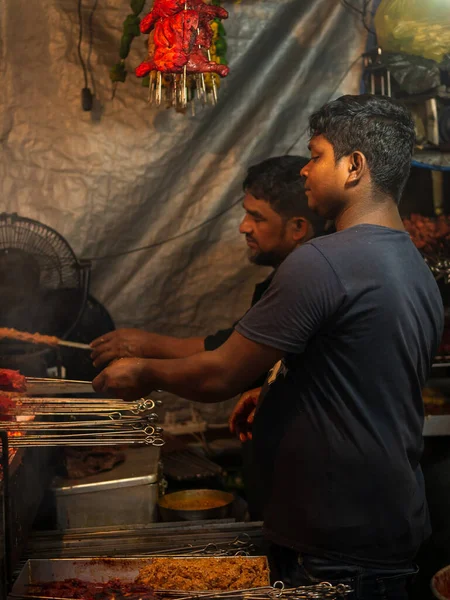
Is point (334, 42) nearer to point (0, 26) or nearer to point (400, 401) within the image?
point (0, 26)

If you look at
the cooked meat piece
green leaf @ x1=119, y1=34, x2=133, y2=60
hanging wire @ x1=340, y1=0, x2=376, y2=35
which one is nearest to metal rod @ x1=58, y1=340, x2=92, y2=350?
the cooked meat piece

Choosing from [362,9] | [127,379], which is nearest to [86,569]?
[127,379]

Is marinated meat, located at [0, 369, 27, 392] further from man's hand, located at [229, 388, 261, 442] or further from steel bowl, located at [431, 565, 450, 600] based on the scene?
steel bowl, located at [431, 565, 450, 600]

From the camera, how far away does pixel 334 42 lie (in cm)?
492

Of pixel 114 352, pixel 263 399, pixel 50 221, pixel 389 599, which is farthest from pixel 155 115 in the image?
pixel 389 599

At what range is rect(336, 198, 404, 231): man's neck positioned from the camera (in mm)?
2582

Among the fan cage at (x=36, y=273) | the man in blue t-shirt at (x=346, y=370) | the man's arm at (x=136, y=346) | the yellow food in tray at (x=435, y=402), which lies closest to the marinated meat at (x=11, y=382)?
the man's arm at (x=136, y=346)

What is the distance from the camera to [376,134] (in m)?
2.59

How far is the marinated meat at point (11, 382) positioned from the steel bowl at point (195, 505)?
3.40ft

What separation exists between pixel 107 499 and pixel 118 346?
2.57 feet

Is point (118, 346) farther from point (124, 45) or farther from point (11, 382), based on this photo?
point (124, 45)

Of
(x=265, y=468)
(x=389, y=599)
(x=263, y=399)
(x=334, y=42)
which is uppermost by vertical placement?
(x=334, y=42)

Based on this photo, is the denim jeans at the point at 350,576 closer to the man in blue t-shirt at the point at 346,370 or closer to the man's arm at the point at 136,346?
the man in blue t-shirt at the point at 346,370

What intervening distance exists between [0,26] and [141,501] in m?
2.87
